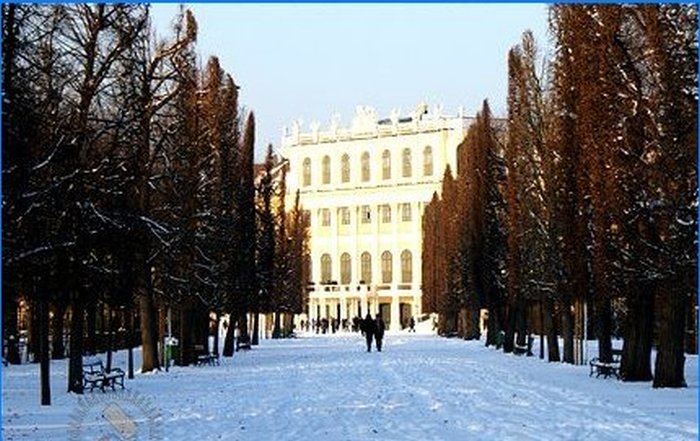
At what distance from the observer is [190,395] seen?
23.4 meters

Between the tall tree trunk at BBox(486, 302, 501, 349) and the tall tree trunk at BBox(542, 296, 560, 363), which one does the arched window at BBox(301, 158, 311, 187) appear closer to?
the tall tree trunk at BBox(486, 302, 501, 349)

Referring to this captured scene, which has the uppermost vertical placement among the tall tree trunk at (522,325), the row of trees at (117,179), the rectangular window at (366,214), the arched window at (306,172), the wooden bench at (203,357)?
the arched window at (306,172)

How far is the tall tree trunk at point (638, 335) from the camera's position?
25.4 meters

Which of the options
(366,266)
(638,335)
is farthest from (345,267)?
(638,335)

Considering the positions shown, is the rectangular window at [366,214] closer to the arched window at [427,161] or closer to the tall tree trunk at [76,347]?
the arched window at [427,161]

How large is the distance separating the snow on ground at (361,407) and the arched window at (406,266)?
91.3m

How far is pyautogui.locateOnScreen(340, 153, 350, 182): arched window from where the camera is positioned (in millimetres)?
130625

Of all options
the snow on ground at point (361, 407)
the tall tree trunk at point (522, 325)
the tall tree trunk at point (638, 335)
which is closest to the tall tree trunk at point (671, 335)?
the snow on ground at point (361, 407)

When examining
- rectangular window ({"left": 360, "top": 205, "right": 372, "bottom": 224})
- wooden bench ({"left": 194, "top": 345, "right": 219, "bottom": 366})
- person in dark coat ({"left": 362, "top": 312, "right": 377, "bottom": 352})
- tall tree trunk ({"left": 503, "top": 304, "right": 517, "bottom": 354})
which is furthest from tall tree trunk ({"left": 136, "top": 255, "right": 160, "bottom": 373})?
rectangular window ({"left": 360, "top": 205, "right": 372, "bottom": 224})

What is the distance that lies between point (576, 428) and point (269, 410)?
516cm

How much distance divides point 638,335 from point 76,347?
1074 cm

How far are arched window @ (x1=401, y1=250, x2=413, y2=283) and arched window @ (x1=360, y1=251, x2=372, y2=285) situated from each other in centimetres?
346

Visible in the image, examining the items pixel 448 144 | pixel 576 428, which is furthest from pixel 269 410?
pixel 448 144

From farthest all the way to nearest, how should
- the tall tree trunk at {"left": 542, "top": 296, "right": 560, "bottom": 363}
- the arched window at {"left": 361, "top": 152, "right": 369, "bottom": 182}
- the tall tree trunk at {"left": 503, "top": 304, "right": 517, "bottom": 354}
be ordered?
1. the arched window at {"left": 361, "top": 152, "right": 369, "bottom": 182}
2. the tall tree trunk at {"left": 503, "top": 304, "right": 517, "bottom": 354}
3. the tall tree trunk at {"left": 542, "top": 296, "right": 560, "bottom": 363}
